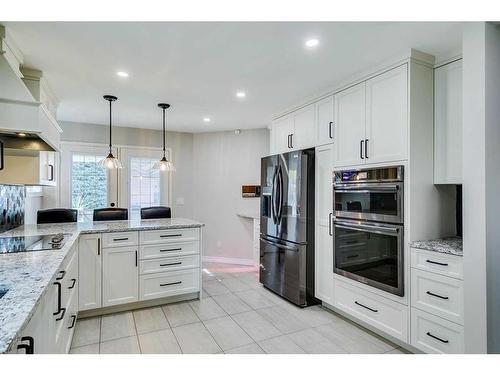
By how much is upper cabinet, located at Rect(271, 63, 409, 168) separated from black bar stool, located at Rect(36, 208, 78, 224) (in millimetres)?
2940

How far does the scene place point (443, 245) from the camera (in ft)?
7.19

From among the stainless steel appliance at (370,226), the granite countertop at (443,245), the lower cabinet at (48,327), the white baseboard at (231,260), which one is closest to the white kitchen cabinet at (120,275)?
the lower cabinet at (48,327)

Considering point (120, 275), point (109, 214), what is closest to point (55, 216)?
point (109, 214)

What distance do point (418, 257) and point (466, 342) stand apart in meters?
0.60

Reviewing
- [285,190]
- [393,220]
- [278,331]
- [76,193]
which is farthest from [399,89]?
[76,193]

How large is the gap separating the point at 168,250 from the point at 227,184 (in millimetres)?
2355

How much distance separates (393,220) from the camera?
7.88ft

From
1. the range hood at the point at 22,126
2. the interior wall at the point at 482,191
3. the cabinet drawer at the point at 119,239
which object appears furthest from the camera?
the cabinet drawer at the point at 119,239

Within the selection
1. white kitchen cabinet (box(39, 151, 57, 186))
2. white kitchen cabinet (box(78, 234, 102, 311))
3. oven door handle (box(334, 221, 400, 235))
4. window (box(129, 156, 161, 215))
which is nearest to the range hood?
white kitchen cabinet (box(39, 151, 57, 186))

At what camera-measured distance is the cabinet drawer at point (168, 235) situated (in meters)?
3.18

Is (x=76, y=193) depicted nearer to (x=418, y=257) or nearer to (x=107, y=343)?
(x=107, y=343)

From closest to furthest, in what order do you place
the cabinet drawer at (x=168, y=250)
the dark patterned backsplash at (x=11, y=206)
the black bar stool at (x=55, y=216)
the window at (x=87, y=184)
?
the dark patterned backsplash at (x=11, y=206), the cabinet drawer at (x=168, y=250), the black bar stool at (x=55, y=216), the window at (x=87, y=184)

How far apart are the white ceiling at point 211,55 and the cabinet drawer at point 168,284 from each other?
6.72 ft

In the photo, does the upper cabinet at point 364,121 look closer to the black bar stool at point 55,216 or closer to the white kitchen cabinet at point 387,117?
the white kitchen cabinet at point 387,117
